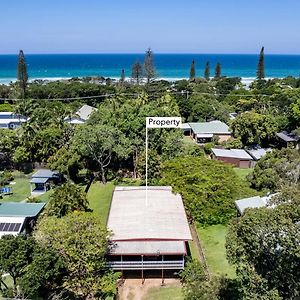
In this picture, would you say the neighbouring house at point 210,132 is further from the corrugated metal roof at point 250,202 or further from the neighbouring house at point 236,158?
the corrugated metal roof at point 250,202

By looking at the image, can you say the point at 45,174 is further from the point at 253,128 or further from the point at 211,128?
the point at 211,128

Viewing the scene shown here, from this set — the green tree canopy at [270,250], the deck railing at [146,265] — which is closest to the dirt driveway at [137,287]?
the deck railing at [146,265]

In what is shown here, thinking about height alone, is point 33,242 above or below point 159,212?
above

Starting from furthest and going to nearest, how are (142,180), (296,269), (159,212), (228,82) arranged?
1. (228,82)
2. (142,180)
3. (159,212)
4. (296,269)

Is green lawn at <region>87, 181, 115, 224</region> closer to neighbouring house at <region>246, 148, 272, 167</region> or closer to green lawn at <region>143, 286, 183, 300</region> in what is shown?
green lawn at <region>143, 286, 183, 300</region>

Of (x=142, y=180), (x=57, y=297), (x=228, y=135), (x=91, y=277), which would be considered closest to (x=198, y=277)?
(x=91, y=277)

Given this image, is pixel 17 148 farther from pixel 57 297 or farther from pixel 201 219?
pixel 57 297

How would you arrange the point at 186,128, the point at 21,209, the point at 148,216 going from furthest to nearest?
the point at 186,128 < the point at 21,209 < the point at 148,216

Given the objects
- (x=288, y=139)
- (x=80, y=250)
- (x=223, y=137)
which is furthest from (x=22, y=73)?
(x=80, y=250)
